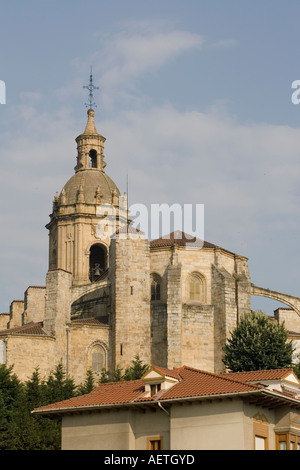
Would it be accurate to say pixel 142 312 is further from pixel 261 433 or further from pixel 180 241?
pixel 261 433

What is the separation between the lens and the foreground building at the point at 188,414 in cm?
3781

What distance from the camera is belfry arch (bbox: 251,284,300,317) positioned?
84.7m

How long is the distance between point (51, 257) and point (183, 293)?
724 inches

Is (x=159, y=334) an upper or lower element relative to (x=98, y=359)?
upper

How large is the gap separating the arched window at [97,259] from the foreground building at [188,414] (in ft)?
163

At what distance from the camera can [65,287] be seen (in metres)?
78.0

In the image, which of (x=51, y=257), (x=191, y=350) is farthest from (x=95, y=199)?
(x=191, y=350)

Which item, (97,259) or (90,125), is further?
(90,125)

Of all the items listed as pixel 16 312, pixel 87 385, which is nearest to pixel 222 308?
pixel 87 385

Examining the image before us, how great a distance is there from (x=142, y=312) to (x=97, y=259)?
Answer: 17.9 meters

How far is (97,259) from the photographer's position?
306 feet

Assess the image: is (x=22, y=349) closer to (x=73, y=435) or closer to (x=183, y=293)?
(x=183, y=293)

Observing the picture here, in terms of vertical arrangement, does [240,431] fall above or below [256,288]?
below
